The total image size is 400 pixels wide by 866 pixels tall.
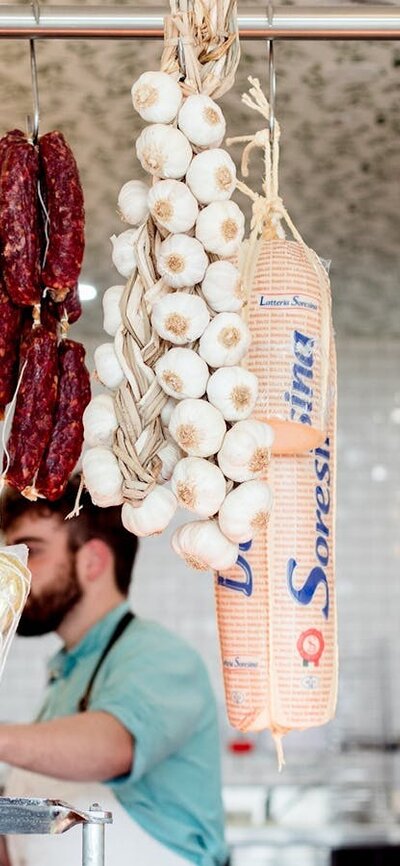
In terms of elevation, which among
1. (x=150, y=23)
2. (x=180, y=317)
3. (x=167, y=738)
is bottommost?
(x=167, y=738)

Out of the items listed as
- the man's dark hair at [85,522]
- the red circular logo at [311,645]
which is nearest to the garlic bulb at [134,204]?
the red circular logo at [311,645]

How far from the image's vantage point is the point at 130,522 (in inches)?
61.7

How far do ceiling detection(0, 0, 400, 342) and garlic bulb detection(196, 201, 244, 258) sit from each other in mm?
850

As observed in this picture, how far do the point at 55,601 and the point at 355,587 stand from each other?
228 cm

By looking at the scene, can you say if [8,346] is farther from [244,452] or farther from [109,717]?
[109,717]

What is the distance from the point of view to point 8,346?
172 centimetres

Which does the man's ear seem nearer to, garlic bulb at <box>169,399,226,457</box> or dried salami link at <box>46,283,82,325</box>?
dried salami link at <box>46,283,82,325</box>

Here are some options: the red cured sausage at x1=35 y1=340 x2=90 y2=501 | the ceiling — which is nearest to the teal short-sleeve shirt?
the ceiling

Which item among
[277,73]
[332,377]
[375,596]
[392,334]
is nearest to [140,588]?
[375,596]

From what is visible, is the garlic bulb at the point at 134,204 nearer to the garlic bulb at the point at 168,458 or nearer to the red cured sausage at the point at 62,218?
the red cured sausage at the point at 62,218

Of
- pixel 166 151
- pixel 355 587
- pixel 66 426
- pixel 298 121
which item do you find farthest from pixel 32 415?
pixel 355 587

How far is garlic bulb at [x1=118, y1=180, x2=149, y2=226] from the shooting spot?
5.45ft

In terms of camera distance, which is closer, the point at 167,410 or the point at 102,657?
the point at 167,410

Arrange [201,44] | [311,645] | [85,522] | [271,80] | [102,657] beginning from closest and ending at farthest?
[201,44], [271,80], [311,645], [102,657], [85,522]
